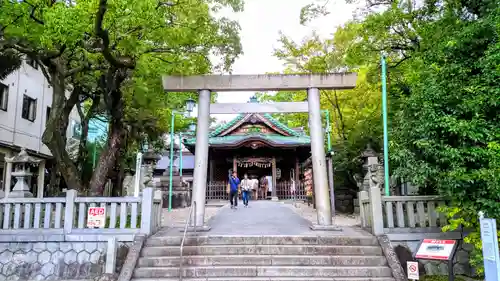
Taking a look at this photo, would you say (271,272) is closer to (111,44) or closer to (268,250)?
(268,250)

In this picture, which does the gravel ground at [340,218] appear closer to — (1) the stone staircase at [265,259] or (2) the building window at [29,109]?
(1) the stone staircase at [265,259]

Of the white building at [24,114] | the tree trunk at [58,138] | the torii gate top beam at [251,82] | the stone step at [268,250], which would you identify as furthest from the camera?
the white building at [24,114]

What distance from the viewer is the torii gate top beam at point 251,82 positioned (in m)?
9.33

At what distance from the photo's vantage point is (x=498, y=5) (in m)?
6.36

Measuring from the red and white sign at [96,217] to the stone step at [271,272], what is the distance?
164 centimetres

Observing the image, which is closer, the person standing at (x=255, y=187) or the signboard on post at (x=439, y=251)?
the signboard on post at (x=439, y=251)

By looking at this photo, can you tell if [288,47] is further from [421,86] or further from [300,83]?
[421,86]

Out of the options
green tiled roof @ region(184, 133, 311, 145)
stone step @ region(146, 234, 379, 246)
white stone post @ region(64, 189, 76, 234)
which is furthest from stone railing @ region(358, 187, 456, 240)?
green tiled roof @ region(184, 133, 311, 145)

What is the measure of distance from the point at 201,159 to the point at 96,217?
287 centimetres

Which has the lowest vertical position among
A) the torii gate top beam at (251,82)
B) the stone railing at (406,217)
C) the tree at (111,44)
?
the stone railing at (406,217)

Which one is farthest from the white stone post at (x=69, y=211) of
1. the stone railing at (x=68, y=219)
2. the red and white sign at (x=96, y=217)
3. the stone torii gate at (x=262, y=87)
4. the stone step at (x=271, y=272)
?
the stone torii gate at (x=262, y=87)

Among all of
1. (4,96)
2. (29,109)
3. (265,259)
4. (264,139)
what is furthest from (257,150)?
(265,259)

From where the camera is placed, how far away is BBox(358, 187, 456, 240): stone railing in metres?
7.46

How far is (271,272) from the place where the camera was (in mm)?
6594
